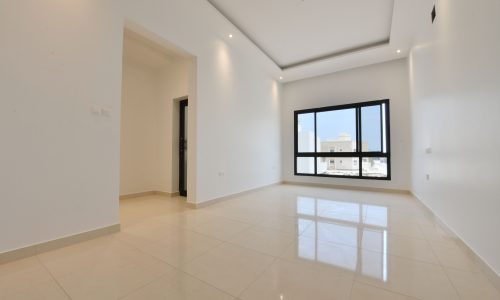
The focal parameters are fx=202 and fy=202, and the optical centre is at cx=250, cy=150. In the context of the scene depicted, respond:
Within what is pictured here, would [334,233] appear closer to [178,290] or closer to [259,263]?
[259,263]

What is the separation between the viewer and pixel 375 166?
220 inches

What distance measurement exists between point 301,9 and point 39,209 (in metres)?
4.72

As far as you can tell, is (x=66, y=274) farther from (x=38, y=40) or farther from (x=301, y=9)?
(x=301, y=9)

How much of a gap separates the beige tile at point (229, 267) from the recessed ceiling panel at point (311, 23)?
154 inches

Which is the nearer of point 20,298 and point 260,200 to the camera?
point 20,298

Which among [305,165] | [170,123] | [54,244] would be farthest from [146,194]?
[305,165]

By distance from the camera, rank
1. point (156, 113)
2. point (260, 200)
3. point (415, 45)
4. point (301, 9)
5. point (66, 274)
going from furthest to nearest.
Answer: point (156, 113) → point (260, 200) → point (415, 45) → point (301, 9) → point (66, 274)

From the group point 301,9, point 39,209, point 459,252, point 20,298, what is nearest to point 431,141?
point 459,252

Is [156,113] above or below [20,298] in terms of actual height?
above

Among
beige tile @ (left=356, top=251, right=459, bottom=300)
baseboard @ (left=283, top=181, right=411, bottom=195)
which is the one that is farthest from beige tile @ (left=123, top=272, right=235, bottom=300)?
baseboard @ (left=283, top=181, right=411, bottom=195)

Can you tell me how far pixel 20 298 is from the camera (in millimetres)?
1373

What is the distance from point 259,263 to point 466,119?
8.14 feet

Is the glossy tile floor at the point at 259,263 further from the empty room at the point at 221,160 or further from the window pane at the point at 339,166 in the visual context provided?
the window pane at the point at 339,166

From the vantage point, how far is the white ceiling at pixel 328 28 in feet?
11.8
